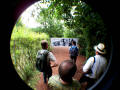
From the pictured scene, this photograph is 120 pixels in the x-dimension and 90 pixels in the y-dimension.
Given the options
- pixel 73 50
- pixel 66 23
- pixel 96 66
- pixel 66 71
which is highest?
pixel 66 23

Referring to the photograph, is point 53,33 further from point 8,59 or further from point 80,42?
point 8,59

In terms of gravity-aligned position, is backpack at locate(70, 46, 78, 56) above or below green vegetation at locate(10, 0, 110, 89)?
below

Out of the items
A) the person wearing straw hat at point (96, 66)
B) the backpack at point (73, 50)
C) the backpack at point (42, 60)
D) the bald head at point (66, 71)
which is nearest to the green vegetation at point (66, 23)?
the person wearing straw hat at point (96, 66)

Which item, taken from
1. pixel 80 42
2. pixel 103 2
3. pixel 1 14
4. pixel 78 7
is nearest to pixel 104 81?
pixel 103 2

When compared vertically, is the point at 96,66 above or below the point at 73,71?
below

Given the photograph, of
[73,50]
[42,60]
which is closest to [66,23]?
[73,50]

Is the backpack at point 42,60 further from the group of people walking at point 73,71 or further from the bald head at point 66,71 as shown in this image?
the bald head at point 66,71

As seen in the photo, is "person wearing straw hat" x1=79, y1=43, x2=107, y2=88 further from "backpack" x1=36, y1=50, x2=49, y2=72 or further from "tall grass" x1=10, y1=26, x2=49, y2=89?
"tall grass" x1=10, y1=26, x2=49, y2=89

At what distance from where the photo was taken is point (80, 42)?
429 inches

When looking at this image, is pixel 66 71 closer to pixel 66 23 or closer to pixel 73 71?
pixel 73 71

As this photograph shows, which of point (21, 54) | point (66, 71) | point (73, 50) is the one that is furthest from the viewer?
point (73, 50)

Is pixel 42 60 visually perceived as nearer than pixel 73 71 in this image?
No

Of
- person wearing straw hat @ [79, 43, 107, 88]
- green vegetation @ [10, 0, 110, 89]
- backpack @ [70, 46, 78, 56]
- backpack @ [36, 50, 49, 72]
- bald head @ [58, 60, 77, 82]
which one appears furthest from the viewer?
backpack @ [70, 46, 78, 56]

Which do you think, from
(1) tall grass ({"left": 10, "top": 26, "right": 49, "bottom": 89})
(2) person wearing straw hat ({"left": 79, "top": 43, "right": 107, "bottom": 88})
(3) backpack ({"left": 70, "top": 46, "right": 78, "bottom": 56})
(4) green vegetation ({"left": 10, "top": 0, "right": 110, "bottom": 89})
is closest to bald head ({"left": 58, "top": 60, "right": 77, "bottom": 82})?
(2) person wearing straw hat ({"left": 79, "top": 43, "right": 107, "bottom": 88})
